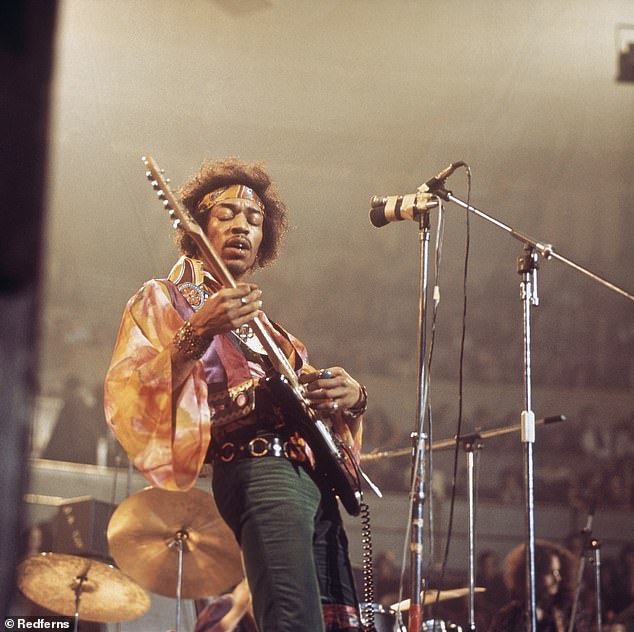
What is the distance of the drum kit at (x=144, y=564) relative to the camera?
358 cm

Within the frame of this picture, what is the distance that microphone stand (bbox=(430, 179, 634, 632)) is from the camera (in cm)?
269

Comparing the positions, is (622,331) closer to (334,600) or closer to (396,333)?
(396,333)

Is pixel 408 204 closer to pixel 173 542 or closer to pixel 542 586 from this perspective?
pixel 173 542

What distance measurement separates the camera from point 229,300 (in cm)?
201

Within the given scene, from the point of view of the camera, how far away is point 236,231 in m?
2.49

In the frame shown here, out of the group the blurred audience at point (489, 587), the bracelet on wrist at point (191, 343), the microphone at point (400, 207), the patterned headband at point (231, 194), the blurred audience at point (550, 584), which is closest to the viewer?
the bracelet on wrist at point (191, 343)

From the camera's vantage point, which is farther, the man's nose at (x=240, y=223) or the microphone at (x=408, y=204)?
the microphone at (x=408, y=204)

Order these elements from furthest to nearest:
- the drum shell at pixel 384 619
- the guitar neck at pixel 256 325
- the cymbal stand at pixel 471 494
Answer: the cymbal stand at pixel 471 494 → the drum shell at pixel 384 619 → the guitar neck at pixel 256 325

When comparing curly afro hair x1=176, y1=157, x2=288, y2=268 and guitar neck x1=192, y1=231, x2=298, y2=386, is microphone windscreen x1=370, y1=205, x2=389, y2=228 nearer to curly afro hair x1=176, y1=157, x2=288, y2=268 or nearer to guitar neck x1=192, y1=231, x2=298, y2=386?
curly afro hair x1=176, y1=157, x2=288, y2=268

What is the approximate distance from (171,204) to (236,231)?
238 millimetres

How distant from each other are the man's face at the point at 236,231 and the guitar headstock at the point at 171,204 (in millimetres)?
171

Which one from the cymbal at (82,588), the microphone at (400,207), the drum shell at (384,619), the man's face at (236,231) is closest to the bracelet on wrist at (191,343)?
the man's face at (236,231)

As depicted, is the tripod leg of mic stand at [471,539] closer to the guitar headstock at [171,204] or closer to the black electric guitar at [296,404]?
the black electric guitar at [296,404]

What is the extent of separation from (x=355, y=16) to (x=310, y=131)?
2.82 ft
